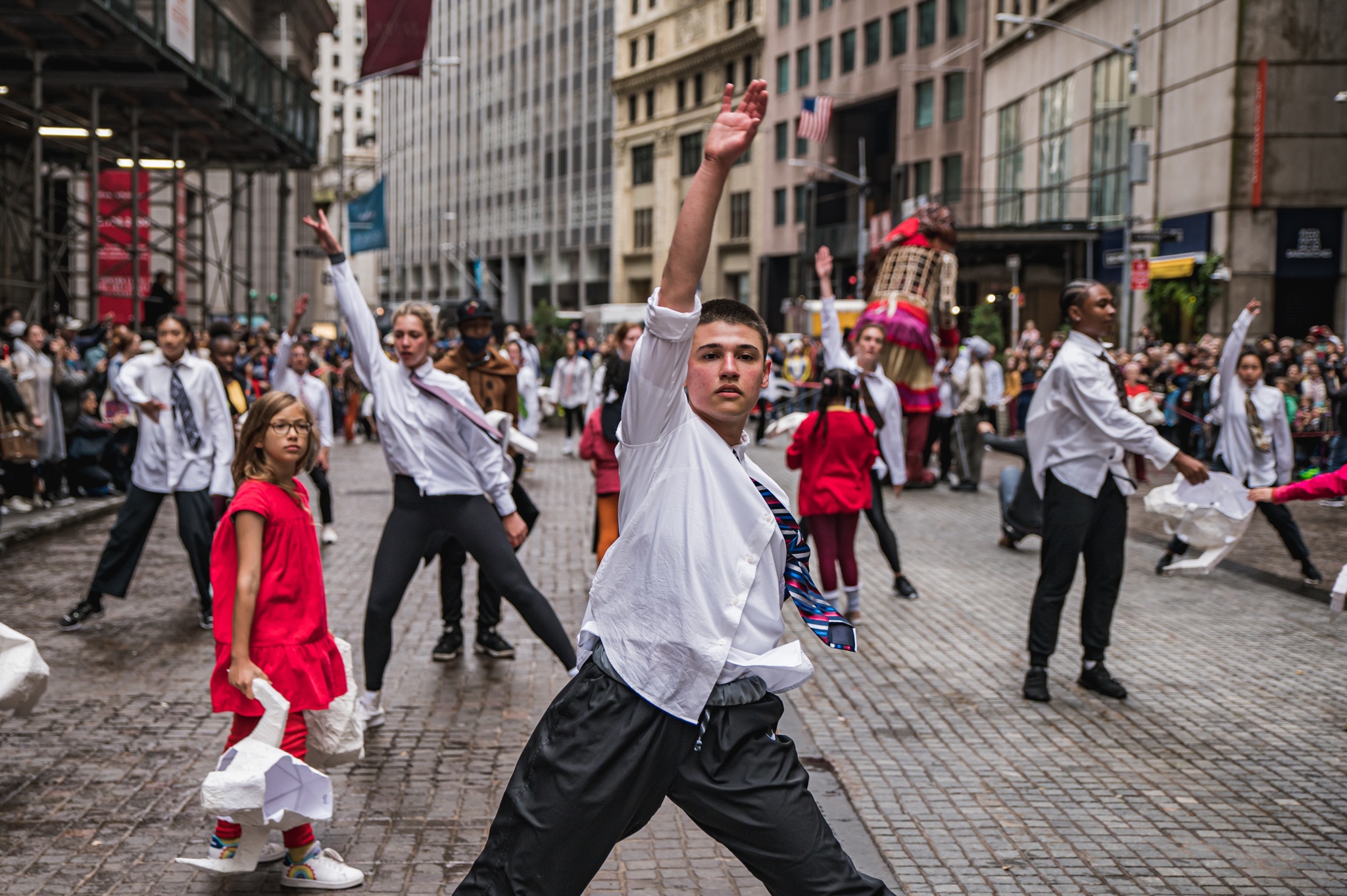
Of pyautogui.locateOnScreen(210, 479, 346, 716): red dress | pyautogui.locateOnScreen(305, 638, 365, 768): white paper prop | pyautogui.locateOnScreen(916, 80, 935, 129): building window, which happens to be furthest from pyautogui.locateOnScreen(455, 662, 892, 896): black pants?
pyautogui.locateOnScreen(916, 80, 935, 129): building window

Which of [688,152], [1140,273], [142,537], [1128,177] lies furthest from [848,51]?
[142,537]

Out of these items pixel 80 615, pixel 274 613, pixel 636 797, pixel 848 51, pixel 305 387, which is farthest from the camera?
pixel 848 51

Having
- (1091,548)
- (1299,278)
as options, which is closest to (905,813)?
(1091,548)

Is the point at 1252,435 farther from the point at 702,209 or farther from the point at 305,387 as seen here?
the point at 702,209

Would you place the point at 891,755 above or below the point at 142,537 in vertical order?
below

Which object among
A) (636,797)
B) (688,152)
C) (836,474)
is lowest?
(636,797)

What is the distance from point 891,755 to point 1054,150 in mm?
36902

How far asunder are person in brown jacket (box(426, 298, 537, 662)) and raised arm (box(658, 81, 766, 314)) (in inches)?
192

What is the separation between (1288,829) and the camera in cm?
489

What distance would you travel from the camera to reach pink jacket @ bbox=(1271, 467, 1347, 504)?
5441 mm

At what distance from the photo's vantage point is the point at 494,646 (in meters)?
7.67

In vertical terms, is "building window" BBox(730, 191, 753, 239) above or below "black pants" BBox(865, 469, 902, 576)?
above

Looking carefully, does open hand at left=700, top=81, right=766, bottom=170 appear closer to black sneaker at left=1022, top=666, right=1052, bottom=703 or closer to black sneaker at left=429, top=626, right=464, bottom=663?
black sneaker at left=1022, top=666, right=1052, bottom=703

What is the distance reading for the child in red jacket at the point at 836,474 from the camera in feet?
27.7
